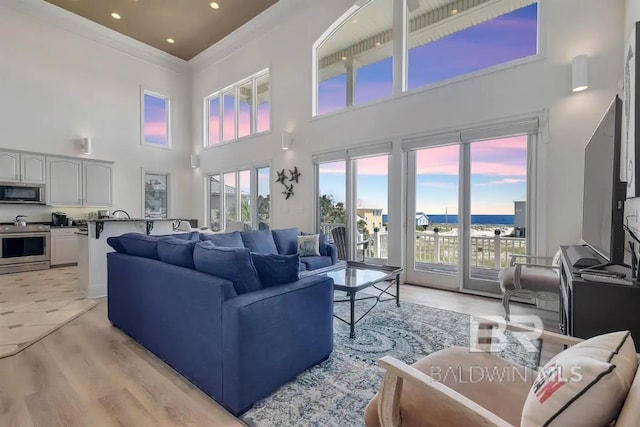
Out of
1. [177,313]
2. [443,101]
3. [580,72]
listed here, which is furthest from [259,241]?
[580,72]

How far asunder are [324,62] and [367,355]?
5.46 meters

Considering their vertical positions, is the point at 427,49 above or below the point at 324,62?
below

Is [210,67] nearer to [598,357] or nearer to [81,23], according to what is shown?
[81,23]

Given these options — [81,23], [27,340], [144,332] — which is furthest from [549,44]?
[81,23]

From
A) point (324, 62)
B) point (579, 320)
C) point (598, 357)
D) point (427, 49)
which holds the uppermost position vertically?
point (324, 62)

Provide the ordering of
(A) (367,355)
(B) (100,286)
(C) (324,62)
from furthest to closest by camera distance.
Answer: (C) (324,62), (B) (100,286), (A) (367,355)

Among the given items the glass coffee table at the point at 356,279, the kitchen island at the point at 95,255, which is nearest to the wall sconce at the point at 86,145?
the kitchen island at the point at 95,255

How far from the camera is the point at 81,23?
655cm

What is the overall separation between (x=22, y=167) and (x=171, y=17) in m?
4.19

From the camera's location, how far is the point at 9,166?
5.70m

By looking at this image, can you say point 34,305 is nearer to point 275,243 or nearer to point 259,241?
point 259,241

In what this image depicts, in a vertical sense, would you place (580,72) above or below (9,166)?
above

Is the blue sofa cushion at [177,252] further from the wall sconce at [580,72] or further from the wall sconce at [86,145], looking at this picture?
the wall sconce at [86,145]

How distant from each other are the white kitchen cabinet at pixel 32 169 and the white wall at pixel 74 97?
0.20 meters
